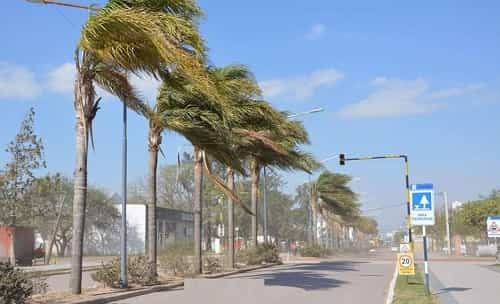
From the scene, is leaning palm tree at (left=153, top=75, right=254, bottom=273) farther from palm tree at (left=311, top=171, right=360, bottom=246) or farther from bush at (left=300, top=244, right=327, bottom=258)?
palm tree at (left=311, top=171, right=360, bottom=246)

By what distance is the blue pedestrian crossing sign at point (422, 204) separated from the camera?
17.2 meters

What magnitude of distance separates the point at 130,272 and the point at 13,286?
7.45 m

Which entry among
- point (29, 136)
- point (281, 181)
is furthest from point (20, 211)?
point (281, 181)

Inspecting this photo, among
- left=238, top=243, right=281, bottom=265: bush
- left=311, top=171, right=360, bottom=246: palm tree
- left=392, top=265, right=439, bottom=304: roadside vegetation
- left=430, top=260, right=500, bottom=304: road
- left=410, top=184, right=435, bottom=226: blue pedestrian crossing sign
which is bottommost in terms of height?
left=430, top=260, right=500, bottom=304: road

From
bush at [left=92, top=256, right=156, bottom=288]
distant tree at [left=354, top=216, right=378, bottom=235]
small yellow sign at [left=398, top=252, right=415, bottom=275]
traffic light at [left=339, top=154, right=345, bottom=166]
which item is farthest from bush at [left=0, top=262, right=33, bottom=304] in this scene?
distant tree at [left=354, top=216, right=378, bottom=235]

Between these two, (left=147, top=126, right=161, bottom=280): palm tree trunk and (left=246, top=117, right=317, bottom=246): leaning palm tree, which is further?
(left=246, top=117, right=317, bottom=246): leaning palm tree

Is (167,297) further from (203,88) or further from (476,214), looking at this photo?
(476,214)

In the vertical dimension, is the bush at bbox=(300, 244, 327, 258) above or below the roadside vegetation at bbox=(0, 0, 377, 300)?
below

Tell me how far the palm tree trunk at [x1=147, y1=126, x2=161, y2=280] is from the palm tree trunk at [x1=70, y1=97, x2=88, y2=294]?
4509 millimetres

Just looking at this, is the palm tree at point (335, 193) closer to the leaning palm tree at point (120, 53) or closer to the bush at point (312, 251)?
the bush at point (312, 251)

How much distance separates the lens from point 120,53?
48.4 feet

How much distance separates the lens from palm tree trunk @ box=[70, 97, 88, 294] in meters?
16.1

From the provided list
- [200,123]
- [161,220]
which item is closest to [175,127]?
[200,123]

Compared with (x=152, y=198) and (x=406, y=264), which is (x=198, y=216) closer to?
(x=152, y=198)
